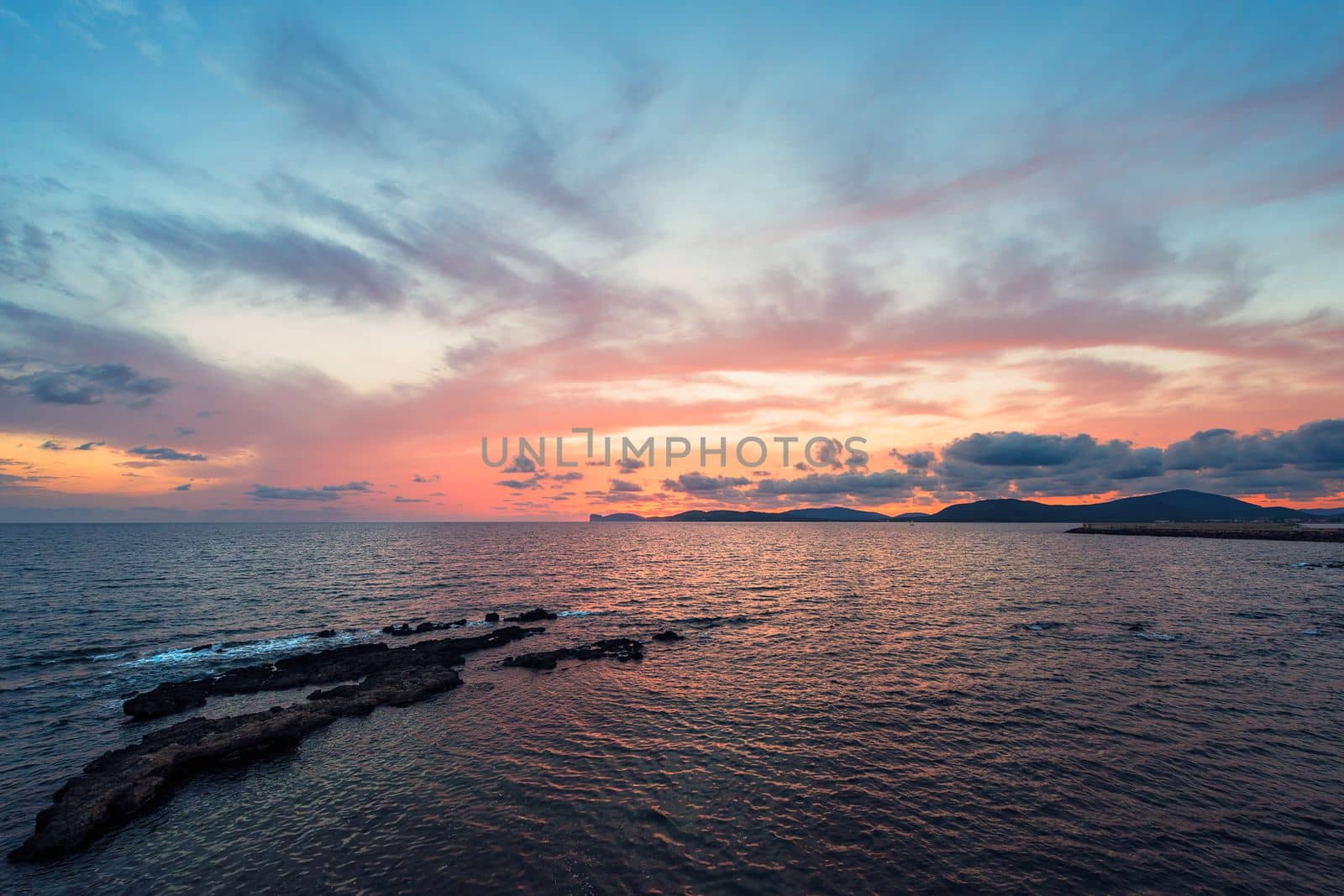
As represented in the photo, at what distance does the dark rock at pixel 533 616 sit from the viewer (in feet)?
185

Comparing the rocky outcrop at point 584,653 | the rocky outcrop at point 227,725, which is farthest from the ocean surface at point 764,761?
the rocky outcrop at point 584,653

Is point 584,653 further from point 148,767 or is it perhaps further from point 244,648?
point 244,648

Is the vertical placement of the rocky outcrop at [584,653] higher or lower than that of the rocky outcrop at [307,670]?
lower

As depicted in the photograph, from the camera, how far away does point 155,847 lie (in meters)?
19.1

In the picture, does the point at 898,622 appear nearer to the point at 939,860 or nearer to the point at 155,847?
the point at 939,860

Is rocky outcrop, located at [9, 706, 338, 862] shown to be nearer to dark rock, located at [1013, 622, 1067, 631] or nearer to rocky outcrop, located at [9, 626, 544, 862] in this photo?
rocky outcrop, located at [9, 626, 544, 862]

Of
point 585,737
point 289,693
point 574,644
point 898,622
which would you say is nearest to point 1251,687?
point 898,622

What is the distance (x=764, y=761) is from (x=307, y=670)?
107 feet

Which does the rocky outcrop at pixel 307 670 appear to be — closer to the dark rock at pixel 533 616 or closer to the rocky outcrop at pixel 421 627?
the rocky outcrop at pixel 421 627

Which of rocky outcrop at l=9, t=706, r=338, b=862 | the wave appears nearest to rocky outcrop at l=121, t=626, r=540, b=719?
the wave

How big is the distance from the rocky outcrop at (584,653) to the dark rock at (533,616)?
12564 millimetres

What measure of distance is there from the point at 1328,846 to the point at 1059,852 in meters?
8.97

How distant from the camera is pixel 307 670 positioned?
126 feet

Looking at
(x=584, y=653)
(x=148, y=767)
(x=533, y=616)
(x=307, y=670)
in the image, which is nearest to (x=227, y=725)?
(x=148, y=767)
